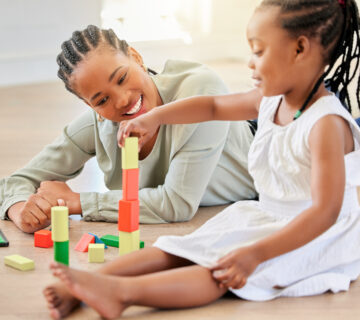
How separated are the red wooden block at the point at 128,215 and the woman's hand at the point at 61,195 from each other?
35cm

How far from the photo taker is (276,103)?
1263 millimetres

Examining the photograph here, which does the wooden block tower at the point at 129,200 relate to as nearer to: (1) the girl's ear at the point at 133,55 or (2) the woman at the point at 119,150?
(2) the woman at the point at 119,150

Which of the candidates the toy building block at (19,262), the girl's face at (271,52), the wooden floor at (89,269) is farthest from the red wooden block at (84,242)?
the girl's face at (271,52)

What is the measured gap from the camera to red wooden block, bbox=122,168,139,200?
4.23 ft

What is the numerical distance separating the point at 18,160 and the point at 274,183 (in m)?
1.21

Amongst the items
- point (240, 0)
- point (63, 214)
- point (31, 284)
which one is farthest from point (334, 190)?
point (240, 0)

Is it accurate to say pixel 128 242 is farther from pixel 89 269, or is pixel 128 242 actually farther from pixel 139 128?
pixel 139 128

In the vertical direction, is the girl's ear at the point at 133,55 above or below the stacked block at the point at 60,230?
above

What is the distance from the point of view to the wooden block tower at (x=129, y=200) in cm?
128

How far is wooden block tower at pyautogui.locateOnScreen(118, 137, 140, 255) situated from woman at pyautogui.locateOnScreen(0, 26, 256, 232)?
252mm

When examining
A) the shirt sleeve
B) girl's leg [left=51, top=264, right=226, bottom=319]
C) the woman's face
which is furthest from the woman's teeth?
girl's leg [left=51, top=264, right=226, bottom=319]

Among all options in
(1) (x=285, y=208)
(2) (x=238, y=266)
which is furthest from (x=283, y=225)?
(2) (x=238, y=266)

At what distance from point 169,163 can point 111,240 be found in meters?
0.27

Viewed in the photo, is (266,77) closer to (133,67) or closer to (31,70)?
(133,67)
